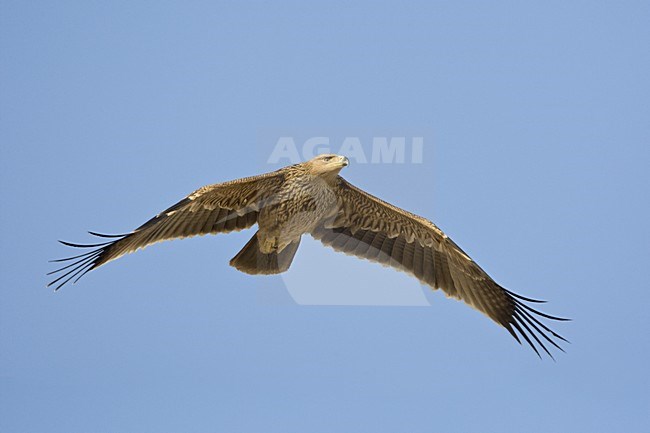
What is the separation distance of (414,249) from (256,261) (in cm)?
241

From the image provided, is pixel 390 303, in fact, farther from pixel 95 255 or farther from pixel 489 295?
pixel 95 255

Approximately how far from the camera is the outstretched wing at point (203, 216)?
11.1m

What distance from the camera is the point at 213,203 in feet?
37.8

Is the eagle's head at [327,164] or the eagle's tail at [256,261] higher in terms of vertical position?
the eagle's head at [327,164]

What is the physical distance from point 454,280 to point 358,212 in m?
1.72

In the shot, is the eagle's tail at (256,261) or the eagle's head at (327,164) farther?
the eagle's tail at (256,261)

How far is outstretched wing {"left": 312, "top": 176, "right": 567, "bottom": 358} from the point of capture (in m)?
11.9

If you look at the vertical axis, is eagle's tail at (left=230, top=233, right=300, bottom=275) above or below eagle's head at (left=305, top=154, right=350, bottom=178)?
below

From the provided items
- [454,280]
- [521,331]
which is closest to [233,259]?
[454,280]

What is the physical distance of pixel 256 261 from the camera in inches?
457

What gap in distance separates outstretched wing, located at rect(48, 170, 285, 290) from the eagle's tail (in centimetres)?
31

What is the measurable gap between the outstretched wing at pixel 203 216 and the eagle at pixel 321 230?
0.01 meters

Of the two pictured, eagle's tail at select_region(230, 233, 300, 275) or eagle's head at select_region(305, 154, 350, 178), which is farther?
eagle's tail at select_region(230, 233, 300, 275)

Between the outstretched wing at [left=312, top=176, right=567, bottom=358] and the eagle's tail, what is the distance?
0.95 meters
